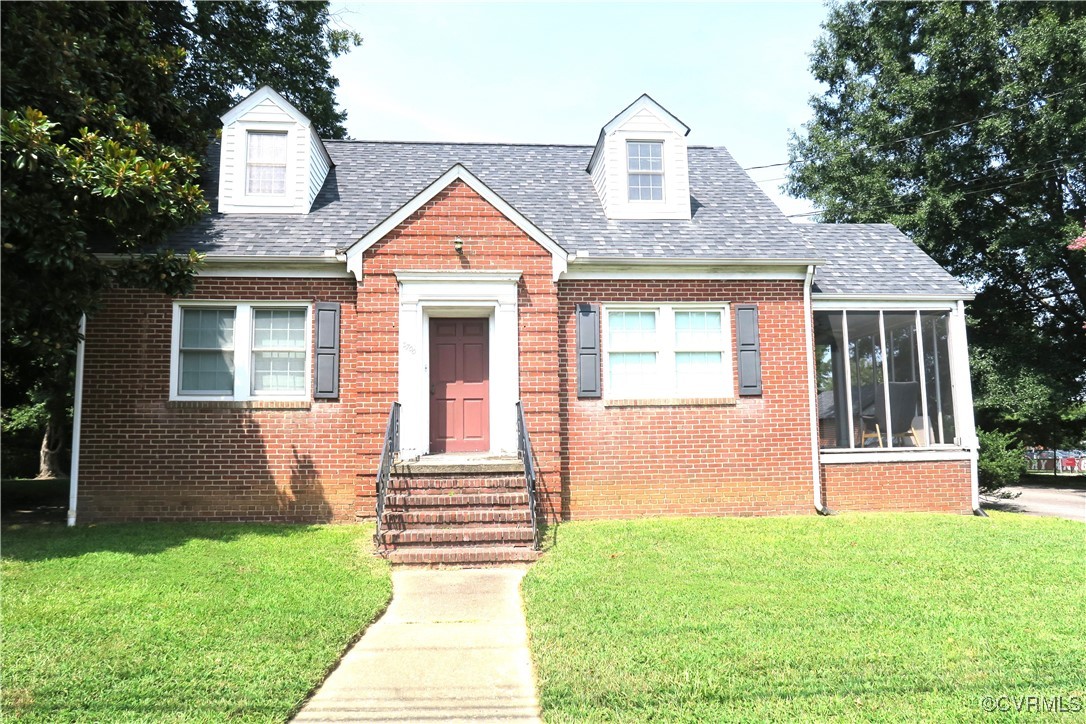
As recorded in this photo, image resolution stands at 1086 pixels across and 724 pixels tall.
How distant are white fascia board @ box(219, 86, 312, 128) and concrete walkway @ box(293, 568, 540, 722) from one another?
26.1ft

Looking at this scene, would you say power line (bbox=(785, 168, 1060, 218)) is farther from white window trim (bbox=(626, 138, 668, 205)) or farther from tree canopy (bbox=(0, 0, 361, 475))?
tree canopy (bbox=(0, 0, 361, 475))

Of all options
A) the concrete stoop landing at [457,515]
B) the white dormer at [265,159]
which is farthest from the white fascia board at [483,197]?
the concrete stoop landing at [457,515]

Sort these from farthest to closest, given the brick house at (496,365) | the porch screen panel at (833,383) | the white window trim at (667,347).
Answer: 1. the porch screen panel at (833,383)
2. the white window trim at (667,347)
3. the brick house at (496,365)

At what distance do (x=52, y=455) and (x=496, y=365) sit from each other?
19.6 meters

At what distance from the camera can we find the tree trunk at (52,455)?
69.6 ft

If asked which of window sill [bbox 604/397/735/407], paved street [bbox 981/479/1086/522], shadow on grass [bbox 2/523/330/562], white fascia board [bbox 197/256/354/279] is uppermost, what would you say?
white fascia board [bbox 197/256/354/279]

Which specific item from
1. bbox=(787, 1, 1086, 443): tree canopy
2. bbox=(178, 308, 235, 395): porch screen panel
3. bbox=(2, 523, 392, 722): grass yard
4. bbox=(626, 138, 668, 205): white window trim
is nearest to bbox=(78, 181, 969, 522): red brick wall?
bbox=(178, 308, 235, 395): porch screen panel

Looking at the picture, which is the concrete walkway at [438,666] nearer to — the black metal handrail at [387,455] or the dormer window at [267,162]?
the black metal handrail at [387,455]

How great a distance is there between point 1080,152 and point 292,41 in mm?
22271

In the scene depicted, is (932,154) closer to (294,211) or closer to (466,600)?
(294,211)

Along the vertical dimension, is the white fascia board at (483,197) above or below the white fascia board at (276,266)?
above

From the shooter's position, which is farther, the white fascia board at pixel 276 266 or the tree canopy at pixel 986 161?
the tree canopy at pixel 986 161

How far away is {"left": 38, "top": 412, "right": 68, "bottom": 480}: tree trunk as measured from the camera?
2120 centimetres

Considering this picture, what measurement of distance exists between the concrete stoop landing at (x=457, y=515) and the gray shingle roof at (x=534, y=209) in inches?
139
